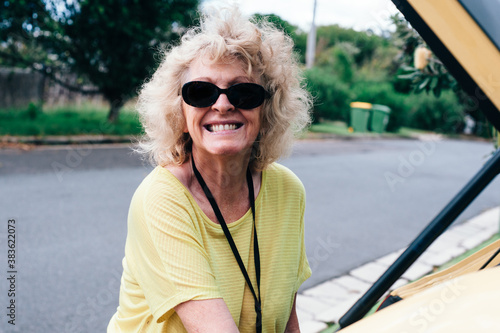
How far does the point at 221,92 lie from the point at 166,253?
592mm

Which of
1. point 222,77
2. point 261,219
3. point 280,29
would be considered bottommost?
point 261,219

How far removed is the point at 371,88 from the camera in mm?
24797

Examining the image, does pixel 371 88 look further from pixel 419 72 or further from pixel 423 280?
pixel 423 280

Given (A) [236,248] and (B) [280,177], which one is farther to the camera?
(B) [280,177]

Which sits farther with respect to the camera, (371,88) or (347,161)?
(371,88)

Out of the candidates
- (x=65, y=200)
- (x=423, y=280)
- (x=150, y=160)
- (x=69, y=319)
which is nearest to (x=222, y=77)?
(x=150, y=160)

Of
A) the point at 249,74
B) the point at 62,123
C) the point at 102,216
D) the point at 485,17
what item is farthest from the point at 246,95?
the point at 62,123

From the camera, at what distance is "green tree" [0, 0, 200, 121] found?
11.0 m

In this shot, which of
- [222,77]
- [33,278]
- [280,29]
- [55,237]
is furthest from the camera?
[55,237]

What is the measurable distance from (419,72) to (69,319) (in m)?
3.01

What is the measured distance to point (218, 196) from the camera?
5.99 ft

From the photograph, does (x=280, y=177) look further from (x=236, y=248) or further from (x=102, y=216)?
(x=102, y=216)

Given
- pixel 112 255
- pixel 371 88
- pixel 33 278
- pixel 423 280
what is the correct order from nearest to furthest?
pixel 423 280
pixel 33 278
pixel 112 255
pixel 371 88

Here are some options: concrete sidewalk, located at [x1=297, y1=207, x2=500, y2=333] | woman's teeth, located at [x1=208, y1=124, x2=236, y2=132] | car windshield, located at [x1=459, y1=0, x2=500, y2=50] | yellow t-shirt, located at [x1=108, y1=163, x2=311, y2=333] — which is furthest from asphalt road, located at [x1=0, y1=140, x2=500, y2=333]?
car windshield, located at [x1=459, y1=0, x2=500, y2=50]
